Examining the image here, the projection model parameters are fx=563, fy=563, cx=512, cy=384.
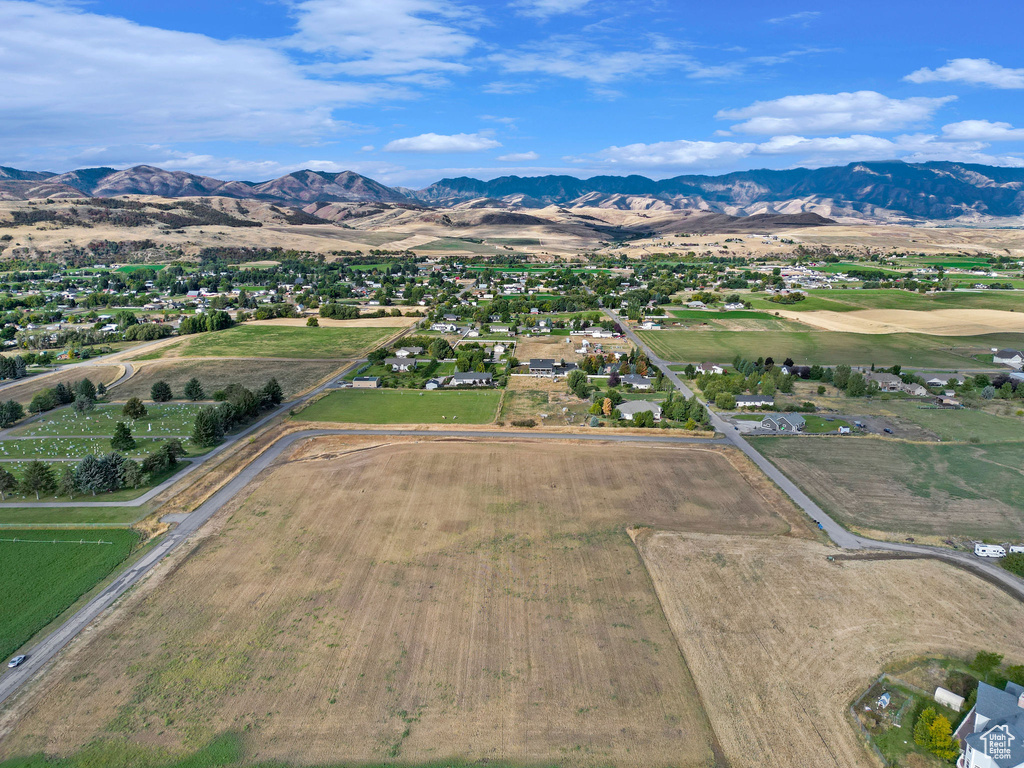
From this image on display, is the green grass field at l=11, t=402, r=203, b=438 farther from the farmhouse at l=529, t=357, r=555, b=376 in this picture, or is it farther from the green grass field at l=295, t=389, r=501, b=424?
the farmhouse at l=529, t=357, r=555, b=376

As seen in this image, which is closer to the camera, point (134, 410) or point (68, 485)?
point (68, 485)

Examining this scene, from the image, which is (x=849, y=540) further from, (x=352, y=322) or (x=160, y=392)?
(x=352, y=322)

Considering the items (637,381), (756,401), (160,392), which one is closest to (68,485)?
(160,392)

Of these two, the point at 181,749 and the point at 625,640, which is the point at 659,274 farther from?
the point at 181,749

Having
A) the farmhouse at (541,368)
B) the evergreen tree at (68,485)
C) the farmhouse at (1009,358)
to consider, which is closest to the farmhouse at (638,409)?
the farmhouse at (541,368)

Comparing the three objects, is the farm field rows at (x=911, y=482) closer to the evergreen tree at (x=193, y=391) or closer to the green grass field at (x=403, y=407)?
the green grass field at (x=403, y=407)

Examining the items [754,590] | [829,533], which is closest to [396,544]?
[754,590]
